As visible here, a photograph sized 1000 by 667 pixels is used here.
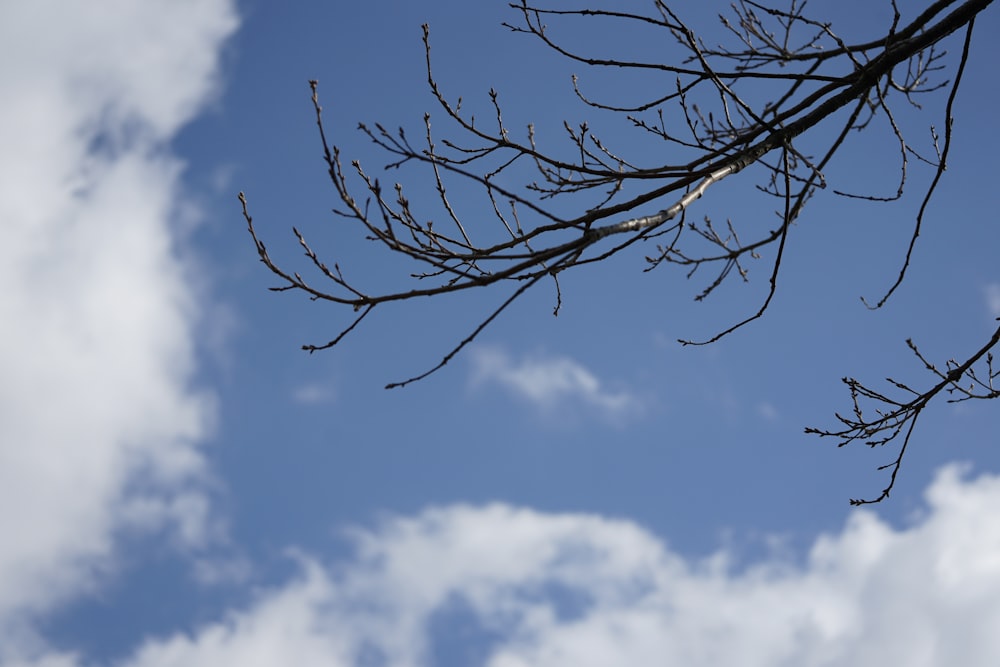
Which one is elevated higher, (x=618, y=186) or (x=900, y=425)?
(x=618, y=186)

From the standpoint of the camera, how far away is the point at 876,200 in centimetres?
392

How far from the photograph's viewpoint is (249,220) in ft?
8.53

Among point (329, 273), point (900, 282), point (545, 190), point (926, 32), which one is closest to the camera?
point (329, 273)

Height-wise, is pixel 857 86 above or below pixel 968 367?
above

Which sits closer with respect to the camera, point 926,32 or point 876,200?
point 926,32

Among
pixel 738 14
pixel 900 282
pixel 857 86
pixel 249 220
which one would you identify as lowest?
pixel 249 220

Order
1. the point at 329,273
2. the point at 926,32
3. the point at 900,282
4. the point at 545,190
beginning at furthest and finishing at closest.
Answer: the point at 545,190 < the point at 900,282 < the point at 926,32 < the point at 329,273

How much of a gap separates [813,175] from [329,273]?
1.78 m

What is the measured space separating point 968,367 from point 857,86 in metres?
1.56

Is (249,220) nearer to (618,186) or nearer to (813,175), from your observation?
(618,186)

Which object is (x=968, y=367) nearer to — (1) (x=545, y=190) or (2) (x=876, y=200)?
(2) (x=876, y=200)

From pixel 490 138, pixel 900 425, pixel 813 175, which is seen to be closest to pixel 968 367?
pixel 900 425

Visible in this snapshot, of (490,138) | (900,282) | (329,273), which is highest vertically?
(490,138)

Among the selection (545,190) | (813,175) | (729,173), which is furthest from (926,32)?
(545,190)
